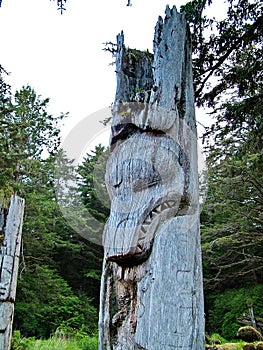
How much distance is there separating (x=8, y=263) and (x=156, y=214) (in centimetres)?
512

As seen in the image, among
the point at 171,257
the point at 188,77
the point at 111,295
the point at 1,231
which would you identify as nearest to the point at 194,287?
the point at 171,257

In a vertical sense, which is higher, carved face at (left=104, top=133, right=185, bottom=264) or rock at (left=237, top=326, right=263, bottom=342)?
carved face at (left=104, top=133, right=185, bottom=264)

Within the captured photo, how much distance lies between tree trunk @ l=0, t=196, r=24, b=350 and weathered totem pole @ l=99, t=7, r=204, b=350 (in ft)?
15.7

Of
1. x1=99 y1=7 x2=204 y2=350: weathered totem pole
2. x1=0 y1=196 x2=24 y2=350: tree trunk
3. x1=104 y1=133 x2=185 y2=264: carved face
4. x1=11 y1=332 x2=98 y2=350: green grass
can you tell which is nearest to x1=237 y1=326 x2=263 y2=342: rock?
x1=11 y1=332 x2=98 y2=350: green grass

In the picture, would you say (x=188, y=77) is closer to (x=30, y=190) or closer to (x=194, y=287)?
(x=194, y=287)

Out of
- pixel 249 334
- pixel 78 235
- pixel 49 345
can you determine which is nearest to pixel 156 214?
pixel 49 345

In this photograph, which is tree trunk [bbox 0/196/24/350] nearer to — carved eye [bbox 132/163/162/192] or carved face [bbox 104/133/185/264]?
carved face [bbox 104/133/185/264]

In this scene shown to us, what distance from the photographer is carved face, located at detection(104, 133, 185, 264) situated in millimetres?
1659

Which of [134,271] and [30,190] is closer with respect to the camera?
[134,271]

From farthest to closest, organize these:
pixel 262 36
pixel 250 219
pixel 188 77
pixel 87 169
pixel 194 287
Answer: pixel 87 169, pixel 250 219, pixel 262 36, pixel 188 77, pixel 194 287

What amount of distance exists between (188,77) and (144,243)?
1.04 metres

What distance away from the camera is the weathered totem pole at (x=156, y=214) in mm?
1549

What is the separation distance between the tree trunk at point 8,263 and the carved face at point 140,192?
15.8 feet

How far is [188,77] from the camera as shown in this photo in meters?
2.13
